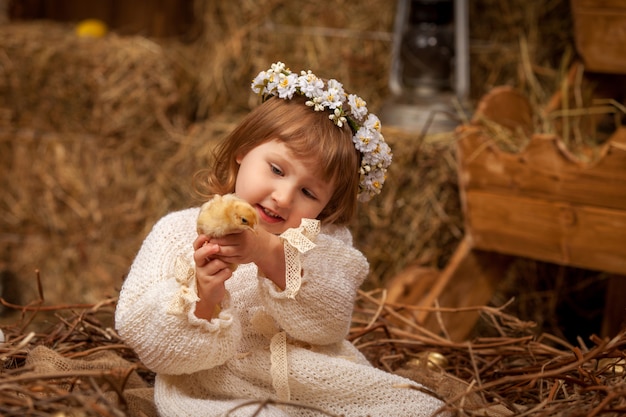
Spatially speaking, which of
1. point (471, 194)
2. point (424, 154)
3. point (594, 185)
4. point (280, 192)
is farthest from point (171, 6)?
point (280, 192)

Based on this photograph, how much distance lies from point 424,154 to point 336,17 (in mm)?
874

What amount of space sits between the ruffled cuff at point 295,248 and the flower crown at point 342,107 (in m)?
0.18

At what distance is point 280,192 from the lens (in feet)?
4.20

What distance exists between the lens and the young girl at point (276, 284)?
4.13 ft

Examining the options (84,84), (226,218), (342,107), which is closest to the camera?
(226,218)

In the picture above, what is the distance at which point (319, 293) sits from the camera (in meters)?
1.33

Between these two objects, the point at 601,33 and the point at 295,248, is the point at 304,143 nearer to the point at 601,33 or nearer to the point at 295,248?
the point at 295,248

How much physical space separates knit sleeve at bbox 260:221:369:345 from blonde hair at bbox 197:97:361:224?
8cm

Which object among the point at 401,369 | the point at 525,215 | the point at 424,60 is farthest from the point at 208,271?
the point at 424,60

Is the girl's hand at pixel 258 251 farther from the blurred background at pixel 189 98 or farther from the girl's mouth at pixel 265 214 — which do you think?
the blurred background at pixel 189 98

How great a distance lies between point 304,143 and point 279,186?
0.08m

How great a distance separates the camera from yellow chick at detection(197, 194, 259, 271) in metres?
1.15

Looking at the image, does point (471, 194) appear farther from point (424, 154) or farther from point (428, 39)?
point (428, 39)

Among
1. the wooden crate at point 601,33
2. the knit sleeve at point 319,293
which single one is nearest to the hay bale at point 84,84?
the wooden crate at point 601,33
